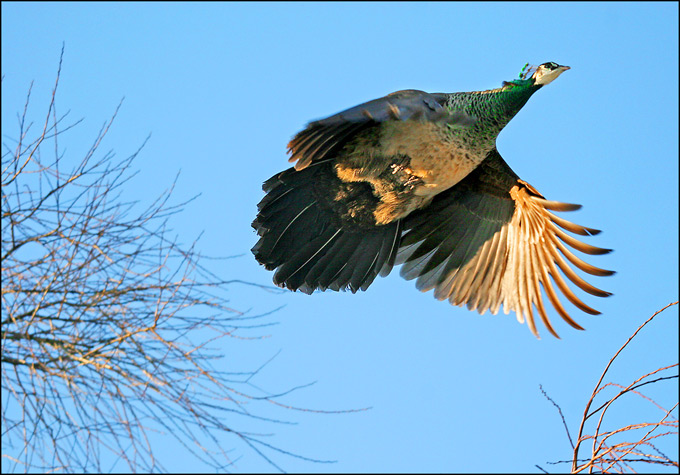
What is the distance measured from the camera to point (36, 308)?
3.61 meters

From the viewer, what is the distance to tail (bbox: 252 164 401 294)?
4.06 m

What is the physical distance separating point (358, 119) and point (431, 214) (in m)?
1.56

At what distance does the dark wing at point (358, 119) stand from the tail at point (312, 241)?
0.32m

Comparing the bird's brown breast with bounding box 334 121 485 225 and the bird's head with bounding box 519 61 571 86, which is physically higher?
the bird's head with bounding box 519 61 571 86

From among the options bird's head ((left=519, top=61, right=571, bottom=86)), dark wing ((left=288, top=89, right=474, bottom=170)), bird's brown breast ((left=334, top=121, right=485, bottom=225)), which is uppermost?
bird's head ((left=519, top=61, right=571, bottom=86))

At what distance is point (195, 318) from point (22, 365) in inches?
31.6

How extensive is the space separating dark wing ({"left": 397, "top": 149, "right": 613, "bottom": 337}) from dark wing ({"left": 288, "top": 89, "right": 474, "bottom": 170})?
766mm

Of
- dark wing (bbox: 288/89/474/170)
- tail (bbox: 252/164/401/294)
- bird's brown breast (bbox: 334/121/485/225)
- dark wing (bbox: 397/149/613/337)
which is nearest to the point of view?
dark wing (bbox: 288/89/474/170)

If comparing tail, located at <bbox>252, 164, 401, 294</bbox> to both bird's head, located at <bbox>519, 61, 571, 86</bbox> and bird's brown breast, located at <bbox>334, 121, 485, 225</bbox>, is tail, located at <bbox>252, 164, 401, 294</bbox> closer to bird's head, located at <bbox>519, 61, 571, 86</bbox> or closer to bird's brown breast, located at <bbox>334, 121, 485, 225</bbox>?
bird's brown breast, located at <bbox>334, 121, 485, 225</bbox>

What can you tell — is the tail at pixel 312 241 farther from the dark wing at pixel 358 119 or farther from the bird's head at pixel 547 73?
the bird's head at pixel 547 73

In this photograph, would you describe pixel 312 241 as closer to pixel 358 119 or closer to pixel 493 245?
pixel 493 245

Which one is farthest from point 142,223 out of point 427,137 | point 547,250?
point 547,250

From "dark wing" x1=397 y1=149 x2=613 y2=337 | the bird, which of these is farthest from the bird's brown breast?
"dark wing" x1=397 y1=149 x2=613 y2=337

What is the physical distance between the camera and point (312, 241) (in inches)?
169
